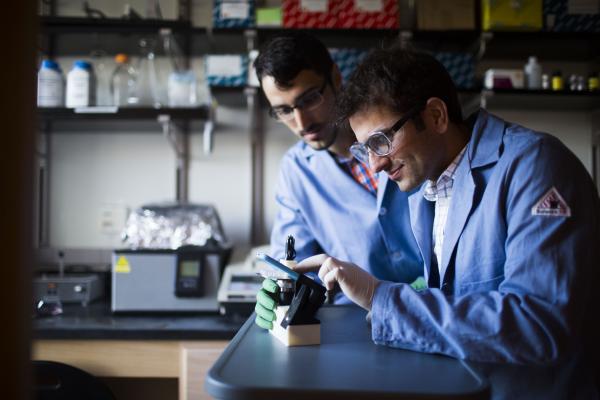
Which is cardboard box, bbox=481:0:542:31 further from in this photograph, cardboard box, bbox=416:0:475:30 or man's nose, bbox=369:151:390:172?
man's nose, bbox=369:151:390:172

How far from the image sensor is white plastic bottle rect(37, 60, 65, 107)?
7.90ft

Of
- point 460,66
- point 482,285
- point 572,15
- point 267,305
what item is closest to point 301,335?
point 267,305

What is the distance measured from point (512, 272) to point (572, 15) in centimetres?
178

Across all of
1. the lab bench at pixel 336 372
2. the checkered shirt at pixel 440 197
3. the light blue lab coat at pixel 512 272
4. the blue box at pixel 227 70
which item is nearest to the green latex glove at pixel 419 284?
the checkered shirt at pixel 440 197

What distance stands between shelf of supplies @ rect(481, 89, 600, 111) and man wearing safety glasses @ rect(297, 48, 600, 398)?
42.9 inches

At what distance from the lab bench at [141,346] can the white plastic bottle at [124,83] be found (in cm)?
109

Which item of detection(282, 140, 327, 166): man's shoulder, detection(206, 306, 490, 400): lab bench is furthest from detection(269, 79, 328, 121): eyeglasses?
detection(206, 306, 490, 400): lab bench

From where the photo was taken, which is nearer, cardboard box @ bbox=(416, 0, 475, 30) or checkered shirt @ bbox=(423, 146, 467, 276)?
checkered shirt @ bbox=(423, 146, 467, 276)

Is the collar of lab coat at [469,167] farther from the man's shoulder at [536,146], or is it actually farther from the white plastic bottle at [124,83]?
the white plastic bottle at [124,83]

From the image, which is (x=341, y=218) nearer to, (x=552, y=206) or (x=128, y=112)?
(x=552, y=206)

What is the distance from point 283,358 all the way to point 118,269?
1291 mm

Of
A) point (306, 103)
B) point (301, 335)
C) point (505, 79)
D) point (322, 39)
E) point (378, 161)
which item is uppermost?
point (322, 39)

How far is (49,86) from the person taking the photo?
95.2 inches

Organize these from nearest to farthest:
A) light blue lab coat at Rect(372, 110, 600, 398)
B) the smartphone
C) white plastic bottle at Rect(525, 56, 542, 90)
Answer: light blue lab coat at Rect(372, 110, 600, 398), the smartphone, white plastic bottle at Rect(525, 56, 542, 90)
